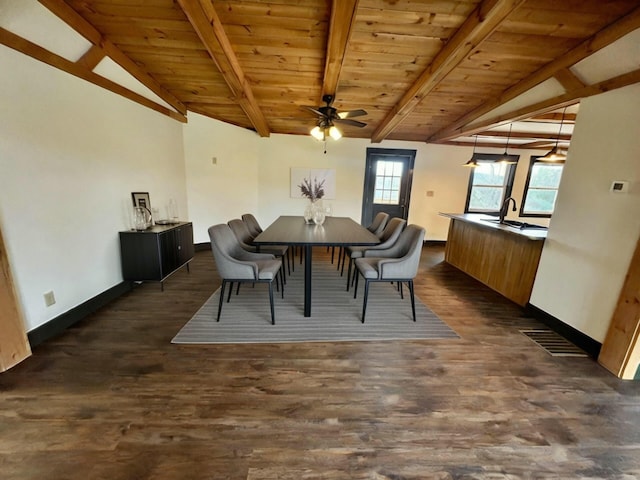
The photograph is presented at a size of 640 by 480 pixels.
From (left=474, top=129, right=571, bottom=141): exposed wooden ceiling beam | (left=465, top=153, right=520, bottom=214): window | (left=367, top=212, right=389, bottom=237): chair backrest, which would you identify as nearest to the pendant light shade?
(left=367, top=212, right=389, bottom=237): chair backrest

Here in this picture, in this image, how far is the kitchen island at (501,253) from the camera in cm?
297

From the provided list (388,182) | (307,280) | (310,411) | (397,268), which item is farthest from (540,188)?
(310,411)

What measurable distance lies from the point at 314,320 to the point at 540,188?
6419 millimetres

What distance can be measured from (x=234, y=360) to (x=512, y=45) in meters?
3.81

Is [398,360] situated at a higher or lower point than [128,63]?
lower

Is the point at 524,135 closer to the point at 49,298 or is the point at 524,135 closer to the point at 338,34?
the point at 338,34

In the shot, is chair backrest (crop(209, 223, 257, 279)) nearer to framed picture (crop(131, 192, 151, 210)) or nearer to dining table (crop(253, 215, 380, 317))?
dining table (crop(253, 215, 380, 317))

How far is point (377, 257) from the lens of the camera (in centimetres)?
314

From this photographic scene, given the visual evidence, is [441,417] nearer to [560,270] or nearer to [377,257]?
[377,257]

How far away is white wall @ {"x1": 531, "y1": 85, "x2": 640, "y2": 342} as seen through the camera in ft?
6.80

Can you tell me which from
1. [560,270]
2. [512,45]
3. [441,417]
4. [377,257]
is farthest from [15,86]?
[560,270]

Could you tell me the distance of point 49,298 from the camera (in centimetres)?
223

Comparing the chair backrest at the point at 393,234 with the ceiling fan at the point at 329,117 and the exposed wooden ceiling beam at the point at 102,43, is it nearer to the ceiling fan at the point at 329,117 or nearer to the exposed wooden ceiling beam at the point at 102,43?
the ceiling fan at the point at 329,117

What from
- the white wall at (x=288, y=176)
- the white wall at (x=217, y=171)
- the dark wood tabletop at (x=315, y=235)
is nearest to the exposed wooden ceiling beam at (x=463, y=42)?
the dark wood tabletop at (x=315, y=235)
